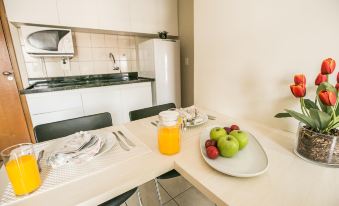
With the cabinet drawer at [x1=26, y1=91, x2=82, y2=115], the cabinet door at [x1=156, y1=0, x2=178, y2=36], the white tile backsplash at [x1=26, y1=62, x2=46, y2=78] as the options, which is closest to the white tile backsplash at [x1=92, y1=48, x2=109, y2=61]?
the white tile backsplash at [x1=26, y1=62, x2=46, y2=78]

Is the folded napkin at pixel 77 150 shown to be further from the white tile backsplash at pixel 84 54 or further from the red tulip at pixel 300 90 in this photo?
the white tile backsplash at pixel 84 54

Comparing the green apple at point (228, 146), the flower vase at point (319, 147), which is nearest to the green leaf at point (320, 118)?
the flower vase at point (319, 147)

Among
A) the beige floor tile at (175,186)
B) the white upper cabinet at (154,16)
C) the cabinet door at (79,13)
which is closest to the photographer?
the beige floor tile at (175,186)

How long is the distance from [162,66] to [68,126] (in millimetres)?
1547

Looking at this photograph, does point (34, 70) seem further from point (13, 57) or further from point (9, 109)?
point (9, 109)

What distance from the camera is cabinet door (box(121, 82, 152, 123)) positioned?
6.68 ft

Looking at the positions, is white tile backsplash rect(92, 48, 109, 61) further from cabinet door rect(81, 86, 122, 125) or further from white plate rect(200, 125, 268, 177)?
white plate rect(200, 125, 268, 177)

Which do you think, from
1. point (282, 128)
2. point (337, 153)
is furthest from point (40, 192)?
point (282, 128)

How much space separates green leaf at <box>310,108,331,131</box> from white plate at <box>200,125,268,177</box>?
0.19 metres

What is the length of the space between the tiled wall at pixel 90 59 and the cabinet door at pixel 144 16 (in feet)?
1.10

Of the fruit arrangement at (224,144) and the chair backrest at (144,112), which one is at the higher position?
the fruit arrangement at (224,144)

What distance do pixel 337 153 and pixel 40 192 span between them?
895 mm

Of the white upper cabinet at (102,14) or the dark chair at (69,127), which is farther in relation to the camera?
the white upper cabinet at (102,14)

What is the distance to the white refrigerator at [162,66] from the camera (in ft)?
7.18
